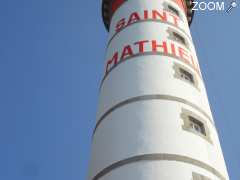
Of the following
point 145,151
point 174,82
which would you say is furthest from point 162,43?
point 145,151

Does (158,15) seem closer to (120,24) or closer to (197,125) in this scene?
(120,24)

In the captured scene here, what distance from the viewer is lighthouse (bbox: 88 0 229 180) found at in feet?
51.0

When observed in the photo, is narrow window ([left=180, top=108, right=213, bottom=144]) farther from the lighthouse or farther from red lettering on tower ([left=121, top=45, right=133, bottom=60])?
red lettering on tower ([left=121, top=45, right=133, bottom=60])

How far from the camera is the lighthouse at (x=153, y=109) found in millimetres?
15555

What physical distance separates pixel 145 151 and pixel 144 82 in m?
4.22

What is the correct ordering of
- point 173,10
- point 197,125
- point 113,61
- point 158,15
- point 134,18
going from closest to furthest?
1. point 197,125
2. point 113,61
3. point 158,15
4. point 134,18
5. point 173,10

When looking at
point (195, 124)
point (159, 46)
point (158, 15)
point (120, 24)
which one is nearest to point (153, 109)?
point (195, 124)

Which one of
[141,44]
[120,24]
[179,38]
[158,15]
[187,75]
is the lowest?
[187,75]

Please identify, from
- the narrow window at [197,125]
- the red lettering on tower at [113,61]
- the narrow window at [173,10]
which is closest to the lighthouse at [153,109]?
the narrow window at [197,125]

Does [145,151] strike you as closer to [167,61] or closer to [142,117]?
[142,117]

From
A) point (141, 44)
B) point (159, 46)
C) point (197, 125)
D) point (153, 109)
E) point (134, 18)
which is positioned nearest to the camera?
point (153, 109)

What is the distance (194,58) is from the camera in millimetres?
22781

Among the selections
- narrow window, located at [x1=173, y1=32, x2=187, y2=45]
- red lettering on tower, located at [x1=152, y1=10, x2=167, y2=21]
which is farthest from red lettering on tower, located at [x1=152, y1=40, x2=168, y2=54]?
red lettering on tower, located at [x1=152, y1=10, x2=167, y2=21]

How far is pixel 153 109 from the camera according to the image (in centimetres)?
1750
